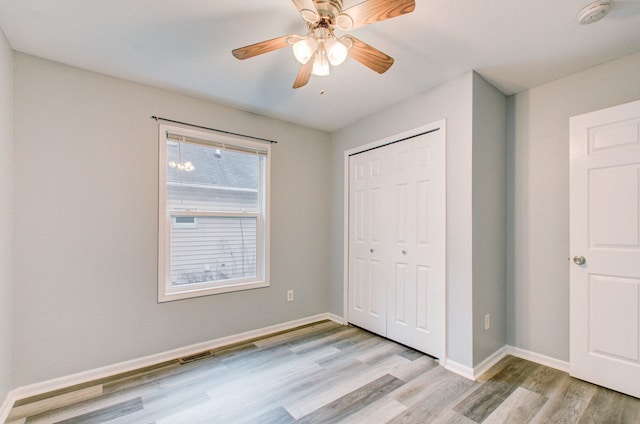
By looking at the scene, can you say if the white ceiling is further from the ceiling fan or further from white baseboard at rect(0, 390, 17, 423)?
white baseboard at rect(0, 390, 17, 423)

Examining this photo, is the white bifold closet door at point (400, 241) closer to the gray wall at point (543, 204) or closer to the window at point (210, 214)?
the gray wall at point (543, 204)

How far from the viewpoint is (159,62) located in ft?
7.27

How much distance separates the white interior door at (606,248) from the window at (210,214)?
2.78 metres

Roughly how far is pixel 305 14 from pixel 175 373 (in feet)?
8.89

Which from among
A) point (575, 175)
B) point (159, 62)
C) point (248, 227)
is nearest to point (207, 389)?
point (248, 227)

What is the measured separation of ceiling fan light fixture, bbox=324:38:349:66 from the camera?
153cm

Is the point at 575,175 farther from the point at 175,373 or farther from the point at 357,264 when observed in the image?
the point at 175,373

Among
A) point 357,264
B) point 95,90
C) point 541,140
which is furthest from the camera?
point 357,264

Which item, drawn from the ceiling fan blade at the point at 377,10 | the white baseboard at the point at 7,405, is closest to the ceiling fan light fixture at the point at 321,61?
the ceiling fan blade at the point at 377,10

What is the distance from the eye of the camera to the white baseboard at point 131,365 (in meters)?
2.06

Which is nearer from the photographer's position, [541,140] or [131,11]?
[131,11]

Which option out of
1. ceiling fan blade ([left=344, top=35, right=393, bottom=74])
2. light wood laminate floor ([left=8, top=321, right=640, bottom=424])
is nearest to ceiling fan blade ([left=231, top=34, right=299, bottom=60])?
ceiling fan blade ([left=344, top=35, right=393, bottom=74])

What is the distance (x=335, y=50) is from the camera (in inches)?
60.5

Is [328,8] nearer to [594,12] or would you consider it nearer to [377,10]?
[377,10]
